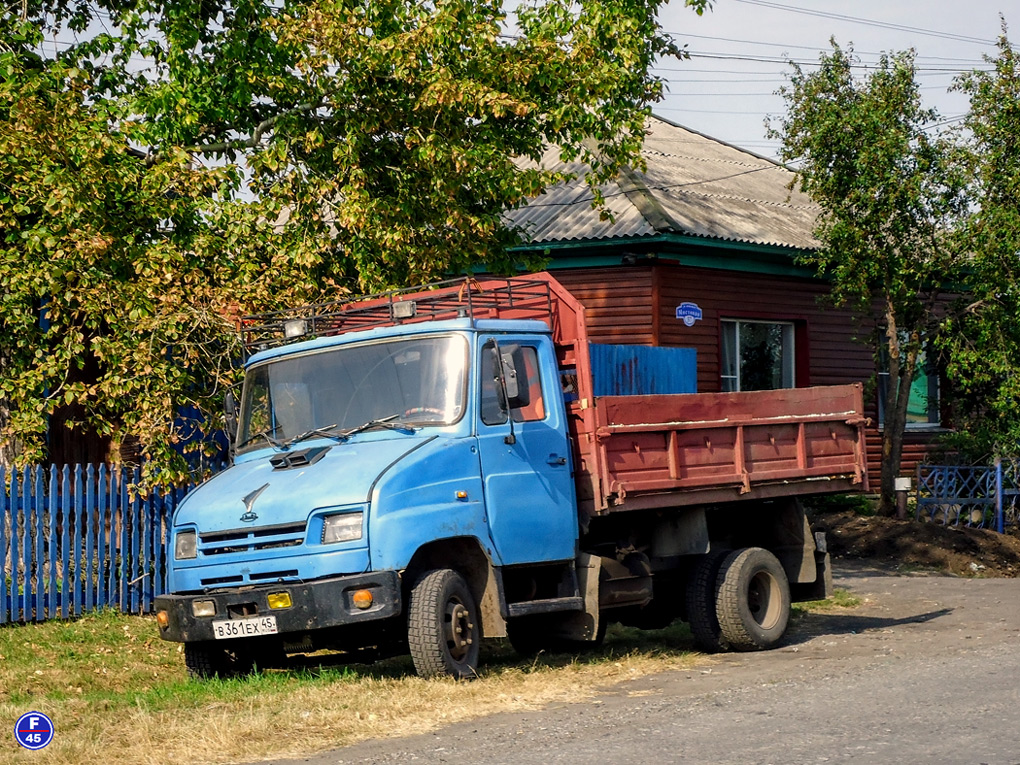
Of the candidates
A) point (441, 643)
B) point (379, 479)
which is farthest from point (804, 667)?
point (379, 479)

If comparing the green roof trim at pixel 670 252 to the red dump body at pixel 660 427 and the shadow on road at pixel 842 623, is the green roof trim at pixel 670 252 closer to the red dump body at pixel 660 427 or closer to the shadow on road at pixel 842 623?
the shadow on road at pixel 842 623

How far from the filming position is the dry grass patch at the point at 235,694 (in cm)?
712

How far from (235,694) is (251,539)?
3.17 ft

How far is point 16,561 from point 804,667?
6.83 metres

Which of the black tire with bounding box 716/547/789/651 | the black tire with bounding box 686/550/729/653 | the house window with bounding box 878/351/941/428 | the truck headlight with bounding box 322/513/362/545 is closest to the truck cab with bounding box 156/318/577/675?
the truck headlight with bounding box 322/513/362/545

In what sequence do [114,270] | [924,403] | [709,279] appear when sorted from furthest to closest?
[924,403]
[709,279]
[114,270]

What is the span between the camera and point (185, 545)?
8.99 meters

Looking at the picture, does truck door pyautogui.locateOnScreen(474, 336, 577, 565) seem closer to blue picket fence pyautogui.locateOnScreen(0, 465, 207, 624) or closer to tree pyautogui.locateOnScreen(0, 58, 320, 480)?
tree pyautogui.locateOnScreen(0, 58, 320, 480)

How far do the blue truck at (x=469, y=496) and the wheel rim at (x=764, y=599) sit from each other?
16 millimetres

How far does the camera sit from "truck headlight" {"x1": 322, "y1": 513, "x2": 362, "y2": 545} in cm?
833

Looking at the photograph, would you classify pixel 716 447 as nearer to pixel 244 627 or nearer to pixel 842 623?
pixel 842 623

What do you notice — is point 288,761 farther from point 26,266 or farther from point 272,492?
point 26,266

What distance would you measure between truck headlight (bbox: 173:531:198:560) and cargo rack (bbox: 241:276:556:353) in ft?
6.11

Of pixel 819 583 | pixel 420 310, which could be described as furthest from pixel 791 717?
pixel 420 310
